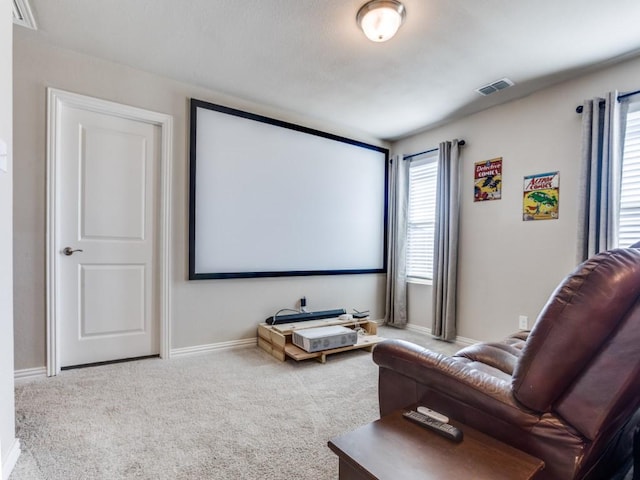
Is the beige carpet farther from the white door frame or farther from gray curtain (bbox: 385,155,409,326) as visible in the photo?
gray curtain (bbox: 385,155,409,326)

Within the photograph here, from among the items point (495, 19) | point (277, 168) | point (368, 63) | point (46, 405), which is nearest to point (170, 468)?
point (46, 405)

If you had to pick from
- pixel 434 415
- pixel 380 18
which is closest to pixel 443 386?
pixel 434 415

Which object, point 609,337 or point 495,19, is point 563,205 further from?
point 609,337

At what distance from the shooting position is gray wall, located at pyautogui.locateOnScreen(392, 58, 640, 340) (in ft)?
8.86

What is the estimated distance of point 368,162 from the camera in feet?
13.6

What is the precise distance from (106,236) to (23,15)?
5.01ft

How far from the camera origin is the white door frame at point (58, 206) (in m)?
2.39

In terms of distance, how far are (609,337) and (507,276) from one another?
97.1 inches

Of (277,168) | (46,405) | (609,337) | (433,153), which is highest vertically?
(433,153)

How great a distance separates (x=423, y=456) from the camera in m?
0.92

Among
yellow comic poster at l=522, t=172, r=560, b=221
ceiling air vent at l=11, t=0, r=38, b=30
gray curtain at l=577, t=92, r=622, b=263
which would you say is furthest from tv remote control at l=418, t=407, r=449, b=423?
ceiling air vent at l=11, t=0, r=38, b=30

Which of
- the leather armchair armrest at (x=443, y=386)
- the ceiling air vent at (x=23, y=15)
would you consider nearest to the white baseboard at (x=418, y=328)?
the leather armchair armrest at (x=443, y=386)

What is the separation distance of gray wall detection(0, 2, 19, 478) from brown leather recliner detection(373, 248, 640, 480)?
6.23 feet

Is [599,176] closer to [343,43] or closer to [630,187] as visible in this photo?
[630,187]
